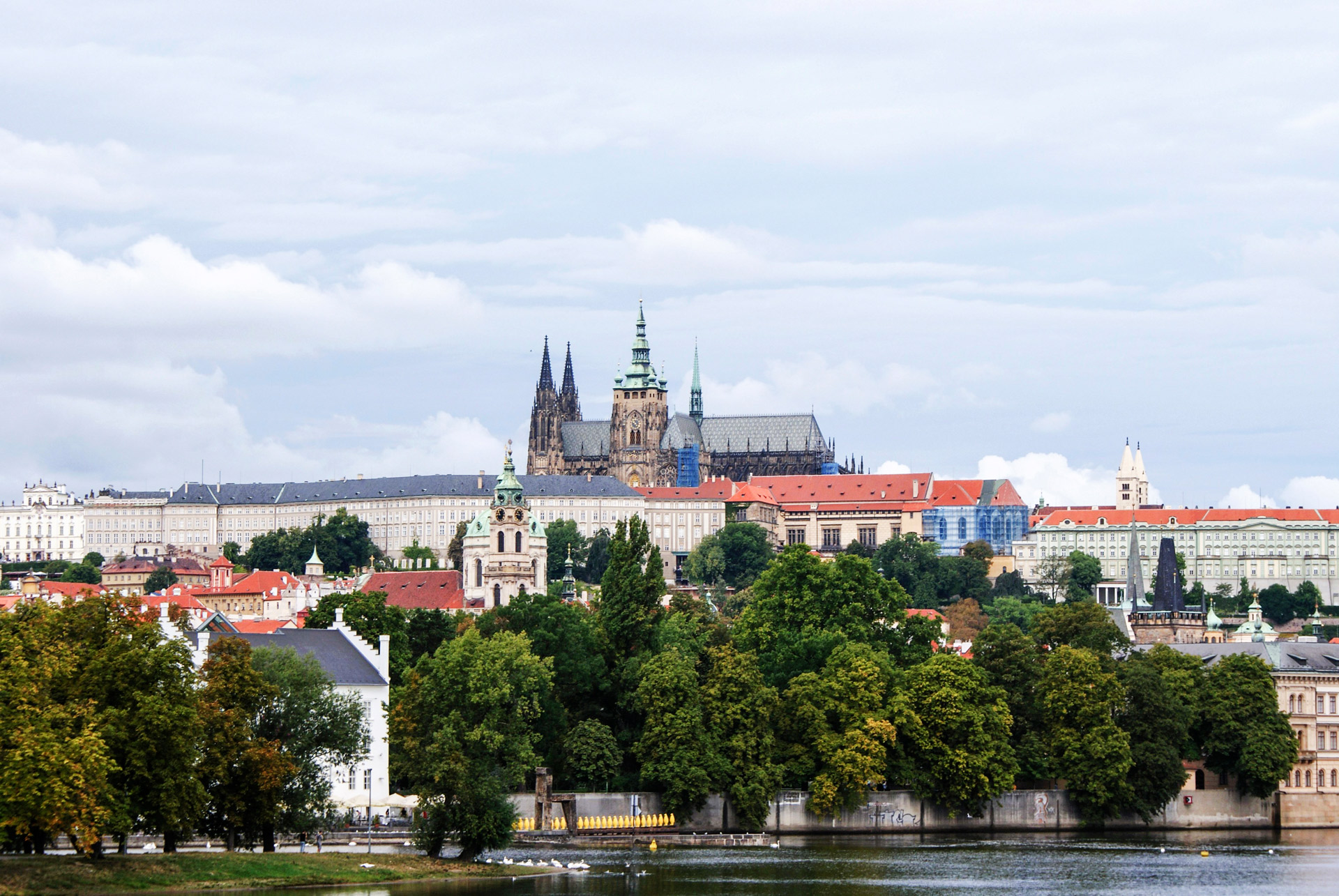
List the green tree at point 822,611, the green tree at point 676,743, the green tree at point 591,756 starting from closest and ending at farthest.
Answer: the green tree at point 676,743, the green tree at point 591,756, the green tree at point 822,611

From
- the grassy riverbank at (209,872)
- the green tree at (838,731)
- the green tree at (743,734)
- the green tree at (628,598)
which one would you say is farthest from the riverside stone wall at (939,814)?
the grassy riverbank at (209,872)

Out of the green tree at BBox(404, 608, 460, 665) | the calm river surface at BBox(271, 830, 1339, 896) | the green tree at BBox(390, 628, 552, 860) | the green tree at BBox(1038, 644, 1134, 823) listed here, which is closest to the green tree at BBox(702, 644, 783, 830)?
the calm river surface at BBox(271, 830, 1339, 896)

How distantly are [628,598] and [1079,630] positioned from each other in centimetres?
3162

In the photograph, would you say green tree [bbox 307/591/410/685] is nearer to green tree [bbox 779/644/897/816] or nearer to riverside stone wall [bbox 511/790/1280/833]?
riverside stone wall [bbox 511/790/1280/833]

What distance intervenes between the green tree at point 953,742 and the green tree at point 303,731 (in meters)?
29.4

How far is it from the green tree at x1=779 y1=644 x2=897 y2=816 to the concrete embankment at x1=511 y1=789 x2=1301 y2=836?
3.43 ft

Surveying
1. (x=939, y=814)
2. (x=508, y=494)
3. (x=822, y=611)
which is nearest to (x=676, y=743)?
(x=939, y=814)

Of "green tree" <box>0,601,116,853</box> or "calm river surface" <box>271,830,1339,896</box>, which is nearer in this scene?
"green tree" <box>0,601,116,853</box>

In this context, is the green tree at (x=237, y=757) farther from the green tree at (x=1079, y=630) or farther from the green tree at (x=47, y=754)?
the green tree at (x=1079, y=630)

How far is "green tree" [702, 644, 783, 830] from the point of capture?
91625mm

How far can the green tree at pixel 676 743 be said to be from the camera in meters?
91.4

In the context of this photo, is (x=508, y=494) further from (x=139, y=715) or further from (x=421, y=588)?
(x=139, y=715)

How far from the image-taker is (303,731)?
72.6 m

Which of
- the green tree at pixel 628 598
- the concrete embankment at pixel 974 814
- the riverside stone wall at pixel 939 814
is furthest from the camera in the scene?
the green tree at pixel 628 598
